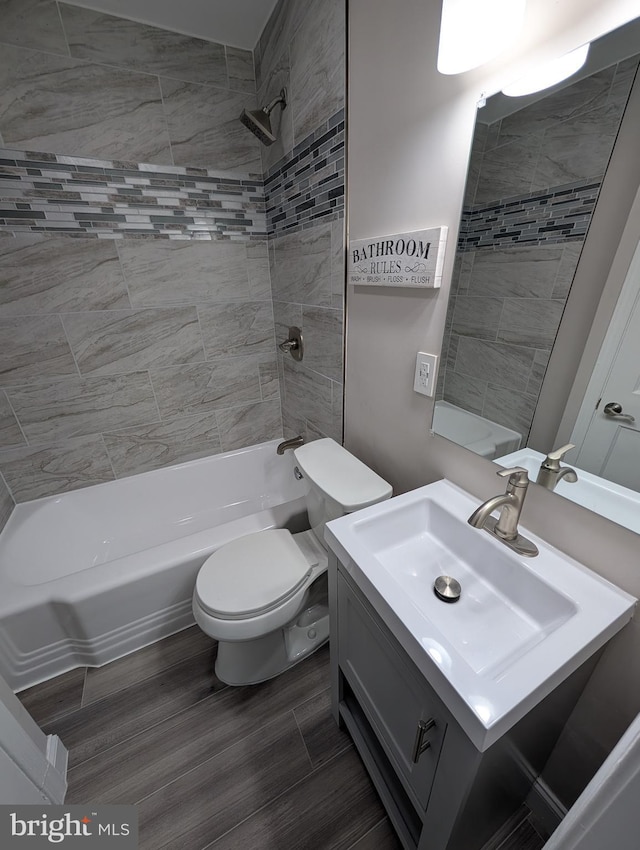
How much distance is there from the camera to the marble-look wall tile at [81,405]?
166cm

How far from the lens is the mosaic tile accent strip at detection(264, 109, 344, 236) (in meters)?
1.17

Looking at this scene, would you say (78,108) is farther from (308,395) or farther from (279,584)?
(279,584)

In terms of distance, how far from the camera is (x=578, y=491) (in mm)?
708

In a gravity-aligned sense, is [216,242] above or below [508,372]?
above

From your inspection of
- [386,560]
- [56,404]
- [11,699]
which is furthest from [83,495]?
[386,560]

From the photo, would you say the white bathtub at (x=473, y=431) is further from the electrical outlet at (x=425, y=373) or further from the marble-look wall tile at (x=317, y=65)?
the marble-look wall tile at (x=317, y=65)

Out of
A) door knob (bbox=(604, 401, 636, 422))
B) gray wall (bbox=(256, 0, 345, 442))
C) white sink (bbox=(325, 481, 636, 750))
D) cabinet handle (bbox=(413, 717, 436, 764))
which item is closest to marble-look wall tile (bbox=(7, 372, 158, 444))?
gray wall (bbox=(256, 0, 345, 442))

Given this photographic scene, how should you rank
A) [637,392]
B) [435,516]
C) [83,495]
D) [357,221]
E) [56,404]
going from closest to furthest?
[637,392]
[435,516]
[357,221]
[56,404]
[83,495]

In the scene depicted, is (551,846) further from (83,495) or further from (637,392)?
(83,495)

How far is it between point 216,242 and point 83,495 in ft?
5.28

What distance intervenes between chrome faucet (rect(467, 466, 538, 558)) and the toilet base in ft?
3.05

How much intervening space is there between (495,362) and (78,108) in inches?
78.7

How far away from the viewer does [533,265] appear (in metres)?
0.73

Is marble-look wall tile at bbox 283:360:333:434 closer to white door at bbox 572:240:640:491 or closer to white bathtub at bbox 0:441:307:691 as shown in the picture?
white bathtub at bbox 0:441:307:691
